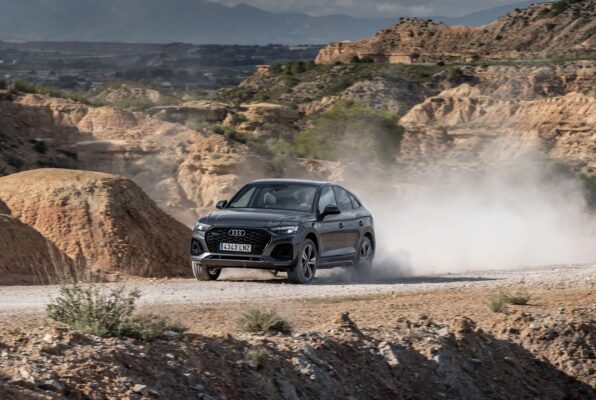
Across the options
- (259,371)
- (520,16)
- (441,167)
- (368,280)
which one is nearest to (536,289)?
(368,280)

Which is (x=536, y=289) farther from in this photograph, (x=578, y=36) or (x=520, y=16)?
(x=520, y=16)

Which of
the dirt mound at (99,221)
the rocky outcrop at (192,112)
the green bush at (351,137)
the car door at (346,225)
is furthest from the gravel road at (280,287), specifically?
the rocky outcrop at (192,112)

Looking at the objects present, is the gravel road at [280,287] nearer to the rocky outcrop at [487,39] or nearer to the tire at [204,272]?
the tire at [204,272]

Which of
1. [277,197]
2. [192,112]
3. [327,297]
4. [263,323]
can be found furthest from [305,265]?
[192,112]

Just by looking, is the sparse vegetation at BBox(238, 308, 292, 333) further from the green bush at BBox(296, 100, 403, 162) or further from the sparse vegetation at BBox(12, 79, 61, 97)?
the green bush at BBox(296, 100, 403, 162)

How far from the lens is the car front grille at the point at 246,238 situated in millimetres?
17859

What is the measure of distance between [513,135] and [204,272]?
57.4 metres

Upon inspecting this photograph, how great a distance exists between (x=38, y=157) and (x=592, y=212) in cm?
2254

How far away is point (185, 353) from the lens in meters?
10.9

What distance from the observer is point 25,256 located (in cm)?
2192

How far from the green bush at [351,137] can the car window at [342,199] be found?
28.3 meters

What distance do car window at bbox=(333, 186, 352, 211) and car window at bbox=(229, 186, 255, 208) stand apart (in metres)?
1.38

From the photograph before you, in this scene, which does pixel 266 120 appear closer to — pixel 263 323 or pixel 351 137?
pixel 351 137

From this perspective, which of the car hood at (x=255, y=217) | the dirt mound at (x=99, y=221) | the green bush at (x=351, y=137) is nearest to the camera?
the car hood at (x=255, y=217)
